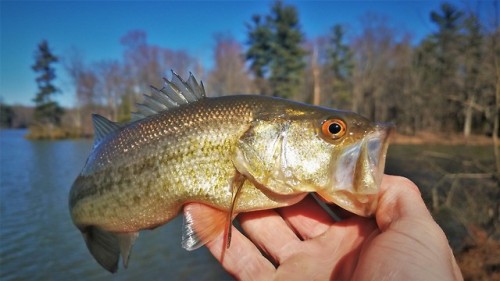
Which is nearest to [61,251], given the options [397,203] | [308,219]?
[308,219]

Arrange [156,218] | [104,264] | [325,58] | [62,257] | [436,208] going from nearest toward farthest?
[156,218], [104,264], [62,257], [436,208], [325,58]

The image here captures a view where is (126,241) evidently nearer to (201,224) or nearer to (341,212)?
(201,224)

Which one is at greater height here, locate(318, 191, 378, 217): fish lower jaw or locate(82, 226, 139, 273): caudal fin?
locate(318, 191, 378, 217): fish lower jaw

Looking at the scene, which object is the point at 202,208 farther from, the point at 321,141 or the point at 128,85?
the point at 128,85

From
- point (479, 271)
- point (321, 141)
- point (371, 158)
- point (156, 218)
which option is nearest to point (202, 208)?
point (156, 218)

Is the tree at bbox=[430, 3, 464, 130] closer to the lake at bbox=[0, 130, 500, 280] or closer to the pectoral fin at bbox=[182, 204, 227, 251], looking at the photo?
the lake at bbox=[0, 130, 500, 280]

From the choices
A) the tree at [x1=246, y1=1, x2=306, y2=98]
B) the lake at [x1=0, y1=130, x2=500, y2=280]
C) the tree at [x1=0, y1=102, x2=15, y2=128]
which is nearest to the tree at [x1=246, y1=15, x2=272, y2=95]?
the tree at [x1=246, y1=1, x2=306, y2=98]

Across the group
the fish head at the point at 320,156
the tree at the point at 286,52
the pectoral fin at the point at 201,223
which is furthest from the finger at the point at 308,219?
the tree at the point at 286,52
